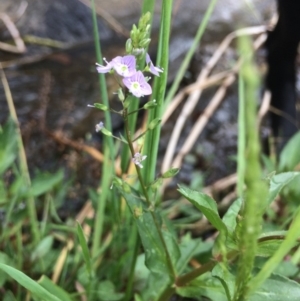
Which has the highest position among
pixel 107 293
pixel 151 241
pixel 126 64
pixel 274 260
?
pixel 126 64

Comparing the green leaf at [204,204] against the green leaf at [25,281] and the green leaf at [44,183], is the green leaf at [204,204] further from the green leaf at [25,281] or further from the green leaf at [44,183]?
the green leaf at [44,183]

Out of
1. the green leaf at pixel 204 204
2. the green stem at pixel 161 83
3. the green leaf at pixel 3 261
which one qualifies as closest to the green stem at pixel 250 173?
the green leaf at pixel 204 204

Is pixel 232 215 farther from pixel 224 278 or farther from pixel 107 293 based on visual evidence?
pixel 107 293

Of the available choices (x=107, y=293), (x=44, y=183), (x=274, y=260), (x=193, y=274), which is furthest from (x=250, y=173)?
(x=44, y=183)

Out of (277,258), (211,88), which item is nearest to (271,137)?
(211,88)

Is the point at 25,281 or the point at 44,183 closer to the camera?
the point at 25,281

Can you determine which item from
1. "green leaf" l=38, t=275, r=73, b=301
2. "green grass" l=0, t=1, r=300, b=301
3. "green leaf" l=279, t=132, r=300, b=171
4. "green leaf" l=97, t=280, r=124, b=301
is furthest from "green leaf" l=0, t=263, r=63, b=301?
"green leaf" l=279, t=132, r=300, b=171

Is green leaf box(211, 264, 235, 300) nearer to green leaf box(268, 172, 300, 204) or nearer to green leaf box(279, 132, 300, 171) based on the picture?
green leaf box(268, 172, 300, 204)
